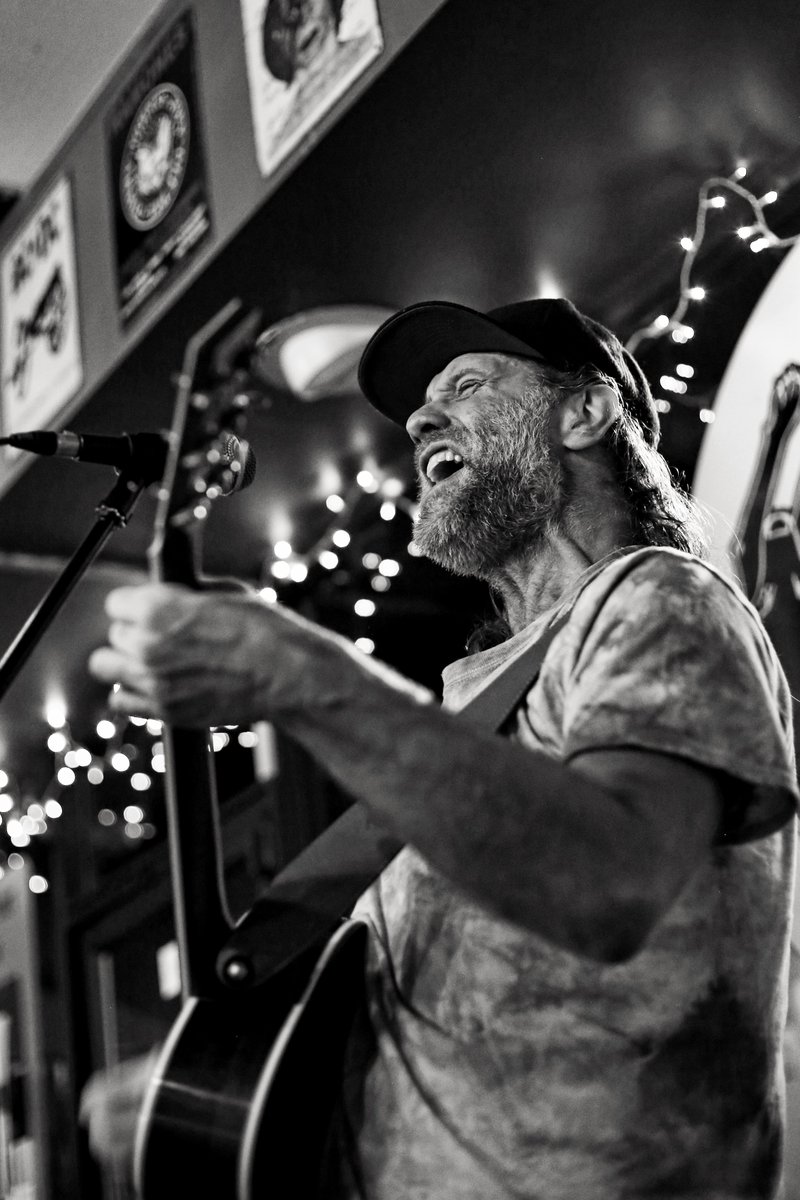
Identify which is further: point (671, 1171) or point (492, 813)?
point (671, 1171)

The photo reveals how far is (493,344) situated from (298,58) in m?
1.32

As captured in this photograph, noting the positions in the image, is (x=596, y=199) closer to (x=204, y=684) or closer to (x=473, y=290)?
(x=473, y=290)

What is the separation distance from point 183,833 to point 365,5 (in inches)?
77.7

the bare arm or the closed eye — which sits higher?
the closed eye

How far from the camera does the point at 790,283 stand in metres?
2.70

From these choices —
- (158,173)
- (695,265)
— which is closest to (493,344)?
(695,265)

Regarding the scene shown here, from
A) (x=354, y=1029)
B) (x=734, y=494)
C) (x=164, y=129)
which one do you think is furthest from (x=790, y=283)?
(x=354, y=1029)

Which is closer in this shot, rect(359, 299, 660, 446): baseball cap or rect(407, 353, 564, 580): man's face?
rect(407, 353, 564, 580): man's face

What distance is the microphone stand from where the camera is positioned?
1828 millimetres

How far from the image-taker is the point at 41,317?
395 cm

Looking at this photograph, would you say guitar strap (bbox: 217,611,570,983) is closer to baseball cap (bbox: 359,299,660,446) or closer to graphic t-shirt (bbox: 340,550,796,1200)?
graphic t-shirt (bbox: 340,550,796,1200)

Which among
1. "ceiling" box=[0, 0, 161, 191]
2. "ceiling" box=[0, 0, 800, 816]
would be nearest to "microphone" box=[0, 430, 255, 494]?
"ceiling" box=[0, 0, 800, 816]

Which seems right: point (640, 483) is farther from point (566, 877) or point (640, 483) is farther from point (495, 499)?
point (566, 877)

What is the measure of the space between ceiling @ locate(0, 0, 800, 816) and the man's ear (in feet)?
2.95
